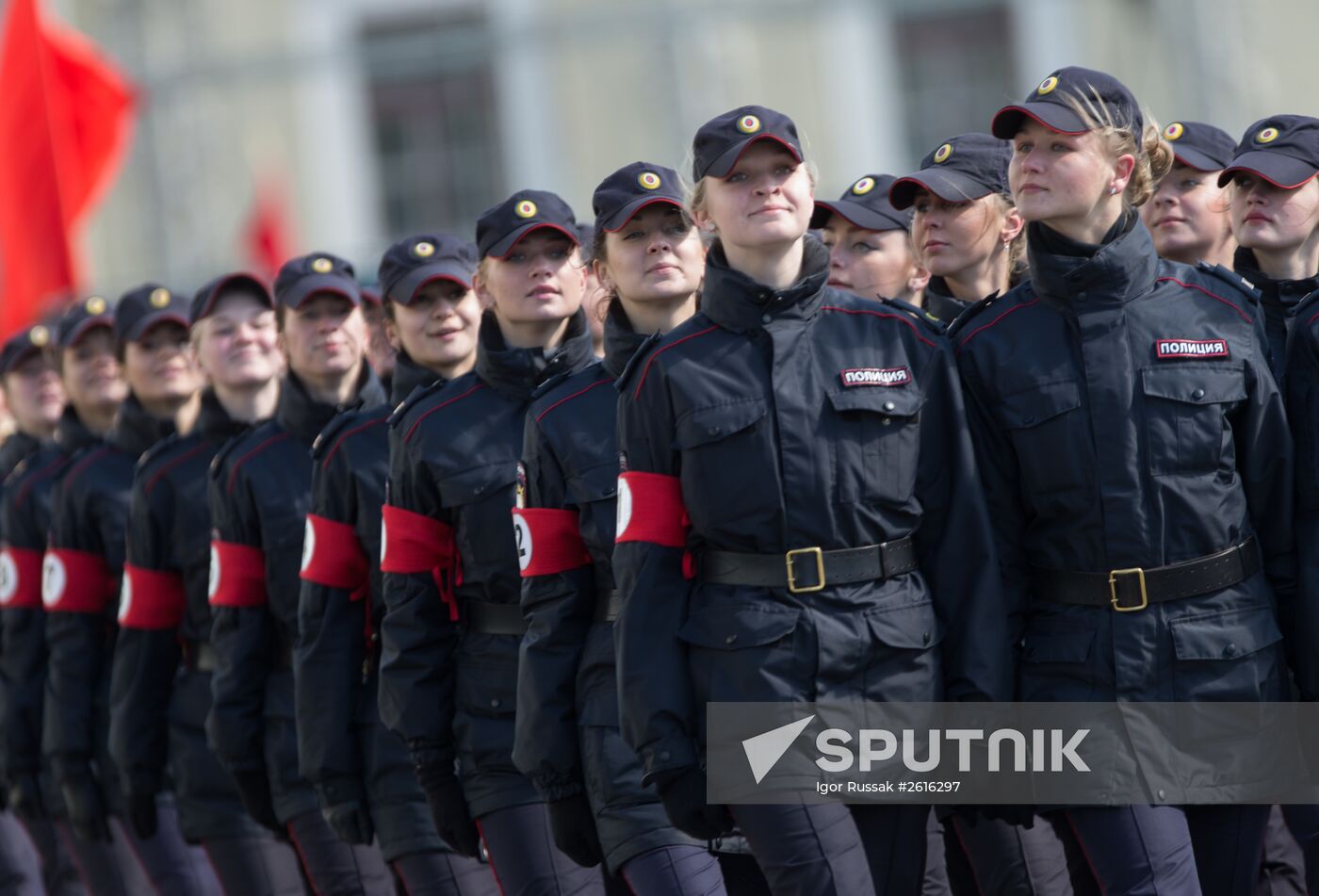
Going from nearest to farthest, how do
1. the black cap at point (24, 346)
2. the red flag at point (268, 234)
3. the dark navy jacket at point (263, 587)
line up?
the dark navy jacket at point (263, 587), the black cap at point (24, 346), the red flag at point (268, 234)

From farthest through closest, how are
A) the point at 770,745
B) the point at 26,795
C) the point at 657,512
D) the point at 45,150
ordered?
the point at 45,150
the point at 26,795
the point at 657,512
the point at 770,745

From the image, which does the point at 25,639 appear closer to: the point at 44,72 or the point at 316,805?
the point at 316,805

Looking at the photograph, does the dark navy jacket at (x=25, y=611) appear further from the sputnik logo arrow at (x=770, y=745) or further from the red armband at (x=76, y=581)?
the sputnik logo arrow at (x=770, y=745)

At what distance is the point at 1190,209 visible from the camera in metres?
7.11

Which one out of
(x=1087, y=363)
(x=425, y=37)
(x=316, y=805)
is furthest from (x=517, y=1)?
(x=1087, y=363)

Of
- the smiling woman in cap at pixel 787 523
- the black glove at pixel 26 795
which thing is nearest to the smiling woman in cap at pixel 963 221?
the smiling woman in cap at pixel 787 523

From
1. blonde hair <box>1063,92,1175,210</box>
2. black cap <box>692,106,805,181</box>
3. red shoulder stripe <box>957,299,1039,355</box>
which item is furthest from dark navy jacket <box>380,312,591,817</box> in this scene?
blonde hair <box>1063,92,1175,210</box>

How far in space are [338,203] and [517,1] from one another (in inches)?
110

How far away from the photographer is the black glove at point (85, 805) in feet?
28.4

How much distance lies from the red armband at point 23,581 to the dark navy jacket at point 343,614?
267cm

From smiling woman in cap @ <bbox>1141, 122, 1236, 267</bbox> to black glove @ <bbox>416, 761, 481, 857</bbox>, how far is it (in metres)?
2.67

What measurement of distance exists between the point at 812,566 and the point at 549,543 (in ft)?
3.43

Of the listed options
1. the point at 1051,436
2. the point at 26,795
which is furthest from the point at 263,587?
the point at 1051,436

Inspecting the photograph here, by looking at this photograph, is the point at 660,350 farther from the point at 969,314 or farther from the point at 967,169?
the point at 967,169
